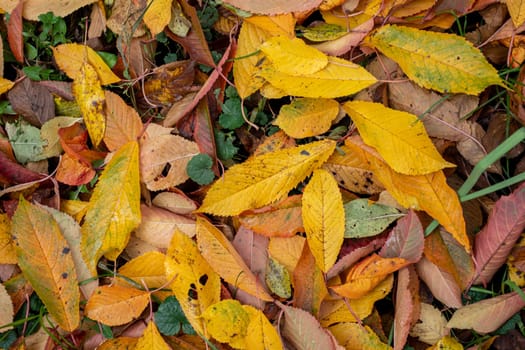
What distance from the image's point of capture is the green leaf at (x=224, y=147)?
130 cm

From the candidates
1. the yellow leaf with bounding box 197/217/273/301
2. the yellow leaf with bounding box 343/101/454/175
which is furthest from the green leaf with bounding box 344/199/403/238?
the yellow leaf with bounding box 197/217/273/301

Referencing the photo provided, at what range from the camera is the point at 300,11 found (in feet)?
4.01

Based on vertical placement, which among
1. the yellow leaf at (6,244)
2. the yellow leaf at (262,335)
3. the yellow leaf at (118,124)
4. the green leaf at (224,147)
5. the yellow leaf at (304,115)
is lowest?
the yellow leaf at (262,335)

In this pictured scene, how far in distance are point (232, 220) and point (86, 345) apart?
482mm

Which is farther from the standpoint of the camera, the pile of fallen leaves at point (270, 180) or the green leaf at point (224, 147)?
the green leaf at point (224, 147)

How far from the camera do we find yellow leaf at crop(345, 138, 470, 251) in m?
1.17

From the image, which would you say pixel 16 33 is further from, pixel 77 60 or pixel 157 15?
pixel 157 15

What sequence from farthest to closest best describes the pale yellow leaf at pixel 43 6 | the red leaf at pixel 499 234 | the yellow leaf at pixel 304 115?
the pale yellow leaf at pixel 43 6 → the yellow leaf at pixel 304 115 → the red leaf at pixel 499 234

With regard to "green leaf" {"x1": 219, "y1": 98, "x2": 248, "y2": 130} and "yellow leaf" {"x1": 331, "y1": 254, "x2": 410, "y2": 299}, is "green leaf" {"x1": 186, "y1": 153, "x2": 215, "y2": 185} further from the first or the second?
"yellow leaf" {"x1": 331, "y1": 254, "x2": 410, "y2": 299}

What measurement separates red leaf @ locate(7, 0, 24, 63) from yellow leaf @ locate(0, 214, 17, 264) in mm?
425

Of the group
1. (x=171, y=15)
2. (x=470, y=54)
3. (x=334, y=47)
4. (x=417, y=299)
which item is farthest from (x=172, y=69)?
(x=417, y=299)

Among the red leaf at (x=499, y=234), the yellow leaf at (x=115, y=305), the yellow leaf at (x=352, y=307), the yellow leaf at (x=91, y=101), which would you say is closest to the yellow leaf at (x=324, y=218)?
the yellow leaf at (x=352, y=307)

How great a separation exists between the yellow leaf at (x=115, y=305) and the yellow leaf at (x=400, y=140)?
2.17 ft

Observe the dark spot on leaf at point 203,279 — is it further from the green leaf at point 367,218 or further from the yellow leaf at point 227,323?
the green leaf at point 367,218
